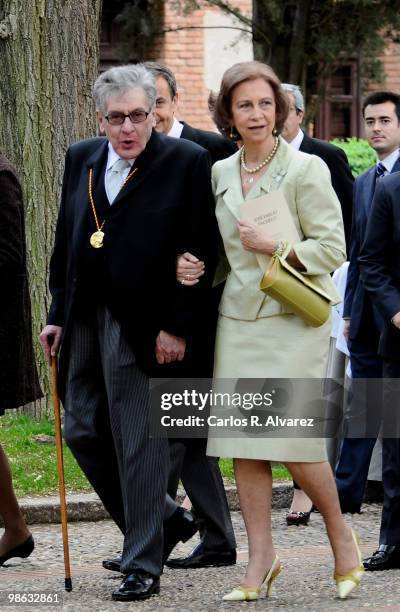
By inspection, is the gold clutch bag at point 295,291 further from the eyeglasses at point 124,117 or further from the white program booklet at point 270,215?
the eyeglasses at point 124,117

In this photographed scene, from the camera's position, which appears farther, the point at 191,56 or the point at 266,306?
the point at 191,56

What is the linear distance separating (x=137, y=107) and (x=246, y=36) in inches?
586

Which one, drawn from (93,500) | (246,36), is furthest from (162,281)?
(246,36)

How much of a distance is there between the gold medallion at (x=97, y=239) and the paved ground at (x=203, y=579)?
1356 millimetres

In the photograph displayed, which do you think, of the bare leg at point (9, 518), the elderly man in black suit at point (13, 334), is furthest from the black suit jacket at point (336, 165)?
the bare leg at point (9, 518)

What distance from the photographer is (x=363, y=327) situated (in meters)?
Result: 8.09

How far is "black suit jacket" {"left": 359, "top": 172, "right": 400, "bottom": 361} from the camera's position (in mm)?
6676

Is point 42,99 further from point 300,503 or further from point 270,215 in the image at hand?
point 270,215

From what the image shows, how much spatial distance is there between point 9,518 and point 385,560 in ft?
5.27

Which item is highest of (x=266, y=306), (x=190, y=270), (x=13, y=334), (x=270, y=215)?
(x=270, y=215)

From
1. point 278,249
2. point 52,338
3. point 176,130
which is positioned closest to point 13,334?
point 52,338

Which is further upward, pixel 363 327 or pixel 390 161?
pixel 390 161

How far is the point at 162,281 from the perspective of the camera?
233 inches

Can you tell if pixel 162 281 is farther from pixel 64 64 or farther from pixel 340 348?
pixel 64 64
